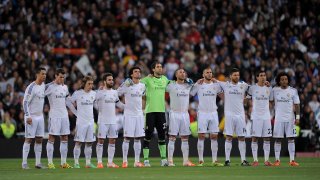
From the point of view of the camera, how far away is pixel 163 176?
2261 centimetres

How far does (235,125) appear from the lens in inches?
1096

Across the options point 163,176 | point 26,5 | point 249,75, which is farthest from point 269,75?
point 163,176

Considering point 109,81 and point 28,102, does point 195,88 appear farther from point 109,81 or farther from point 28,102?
point 28,102

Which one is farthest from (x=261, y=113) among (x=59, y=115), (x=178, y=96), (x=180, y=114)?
(x=59, y=115)

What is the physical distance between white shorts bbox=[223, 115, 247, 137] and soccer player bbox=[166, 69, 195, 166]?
1.18 metres

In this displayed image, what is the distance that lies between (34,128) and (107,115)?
7.38 feet

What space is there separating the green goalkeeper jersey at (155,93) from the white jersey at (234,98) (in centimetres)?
190

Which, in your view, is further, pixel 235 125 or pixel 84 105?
pixel 235 125

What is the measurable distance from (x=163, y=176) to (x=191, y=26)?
19.5m

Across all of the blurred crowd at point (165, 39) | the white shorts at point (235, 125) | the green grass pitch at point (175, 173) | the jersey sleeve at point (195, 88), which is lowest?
the green grass pitch at point (175, 173)

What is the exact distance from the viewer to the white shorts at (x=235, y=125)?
90.9 feet

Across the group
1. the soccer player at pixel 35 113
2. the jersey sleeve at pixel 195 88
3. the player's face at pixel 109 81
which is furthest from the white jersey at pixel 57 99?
the jersey sleeve at pixel 195 88

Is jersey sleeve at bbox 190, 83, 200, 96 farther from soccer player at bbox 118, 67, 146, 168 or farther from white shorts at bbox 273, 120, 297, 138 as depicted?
white shorts at bbox 273, 120, 297, 138

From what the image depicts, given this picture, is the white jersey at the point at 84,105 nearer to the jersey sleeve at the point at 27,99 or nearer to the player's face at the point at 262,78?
the jersey sleeve at the point at 27,99
